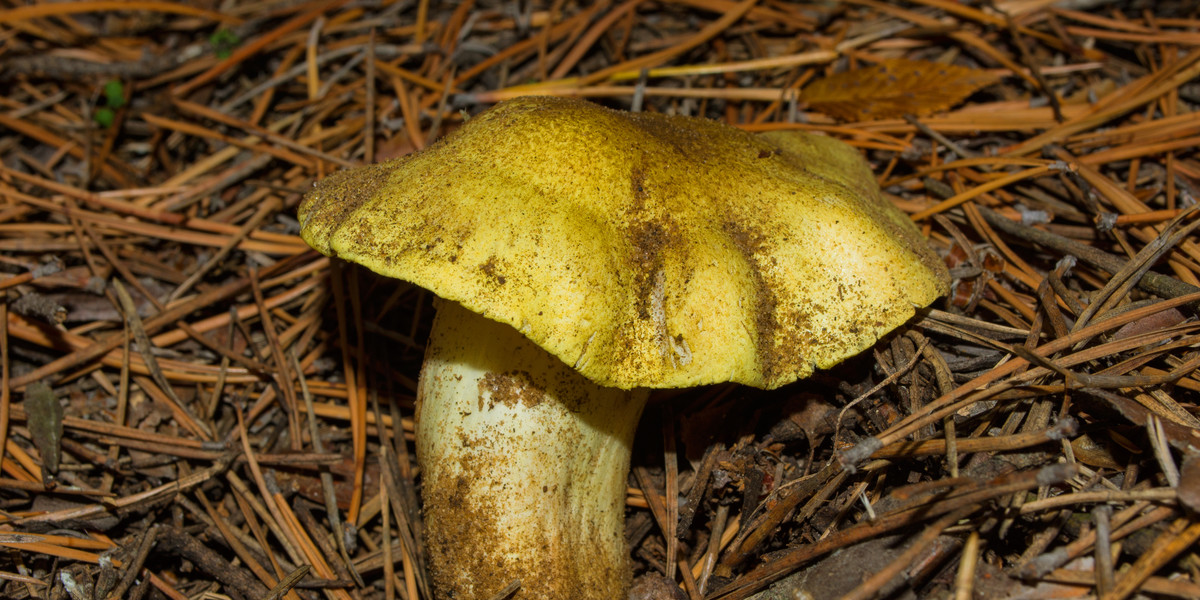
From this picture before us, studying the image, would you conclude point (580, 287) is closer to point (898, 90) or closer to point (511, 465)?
point (511, 465)

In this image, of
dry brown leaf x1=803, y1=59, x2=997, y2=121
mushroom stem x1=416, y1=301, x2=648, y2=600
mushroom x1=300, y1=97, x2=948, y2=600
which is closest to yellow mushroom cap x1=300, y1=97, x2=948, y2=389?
mushroom x1=300, y1=97, x2=948, y2=600

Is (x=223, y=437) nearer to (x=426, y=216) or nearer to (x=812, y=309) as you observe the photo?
(x=426, y=216)

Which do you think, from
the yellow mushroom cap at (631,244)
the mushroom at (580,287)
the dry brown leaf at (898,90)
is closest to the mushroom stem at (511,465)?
the mushroom at (580,287)

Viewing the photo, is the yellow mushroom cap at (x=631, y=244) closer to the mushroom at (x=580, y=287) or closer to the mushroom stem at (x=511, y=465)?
the mushroom at (x=580, y=287)

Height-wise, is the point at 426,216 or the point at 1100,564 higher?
the point at 426,216

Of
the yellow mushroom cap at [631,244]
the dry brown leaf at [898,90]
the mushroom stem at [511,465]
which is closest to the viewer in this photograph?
the yellow mushroom cap at [631,244]

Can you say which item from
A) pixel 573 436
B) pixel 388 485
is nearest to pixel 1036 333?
pixel 573 436

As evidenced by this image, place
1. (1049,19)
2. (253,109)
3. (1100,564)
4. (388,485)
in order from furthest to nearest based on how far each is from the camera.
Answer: (253,109) → (1049,19) → (388,485) → (1100,564)

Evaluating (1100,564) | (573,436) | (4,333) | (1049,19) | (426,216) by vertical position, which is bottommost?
(4,333)

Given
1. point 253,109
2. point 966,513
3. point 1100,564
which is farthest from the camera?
point 253,109
